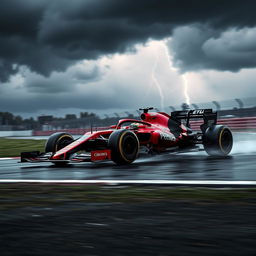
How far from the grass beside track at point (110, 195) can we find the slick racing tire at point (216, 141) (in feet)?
19.5

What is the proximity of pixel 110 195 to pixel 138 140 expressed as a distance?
4948 millimetres

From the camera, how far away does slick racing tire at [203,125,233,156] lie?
11.4 meters

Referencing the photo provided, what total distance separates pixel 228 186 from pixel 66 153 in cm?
487

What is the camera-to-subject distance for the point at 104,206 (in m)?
4.36

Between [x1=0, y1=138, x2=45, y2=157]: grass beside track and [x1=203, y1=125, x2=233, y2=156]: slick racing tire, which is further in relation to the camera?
[x1=0, y1=138, x2=45, y2=157]: grass beside track

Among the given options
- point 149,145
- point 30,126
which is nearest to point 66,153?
point 149,145

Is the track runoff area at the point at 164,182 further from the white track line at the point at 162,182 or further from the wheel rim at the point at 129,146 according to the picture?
the wheel rim at the point at 129,146

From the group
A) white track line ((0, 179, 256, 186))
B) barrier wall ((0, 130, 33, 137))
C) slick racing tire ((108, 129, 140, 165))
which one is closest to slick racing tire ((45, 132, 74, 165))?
slick racing tire ((108, 129, 140, 165))

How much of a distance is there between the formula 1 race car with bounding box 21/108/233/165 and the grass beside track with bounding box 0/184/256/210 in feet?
11.3

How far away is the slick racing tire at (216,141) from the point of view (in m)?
11.4

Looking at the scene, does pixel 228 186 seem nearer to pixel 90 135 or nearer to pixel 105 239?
pixel 105 239

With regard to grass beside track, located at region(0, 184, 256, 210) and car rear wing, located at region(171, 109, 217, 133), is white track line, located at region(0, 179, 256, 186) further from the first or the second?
car rear wing, located at region(171, 109, 217, 133)

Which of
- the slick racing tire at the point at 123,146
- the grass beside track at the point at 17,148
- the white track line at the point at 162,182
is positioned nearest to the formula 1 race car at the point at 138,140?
→ the slick racing tire at the point at 123,146

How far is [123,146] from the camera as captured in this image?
958cm
